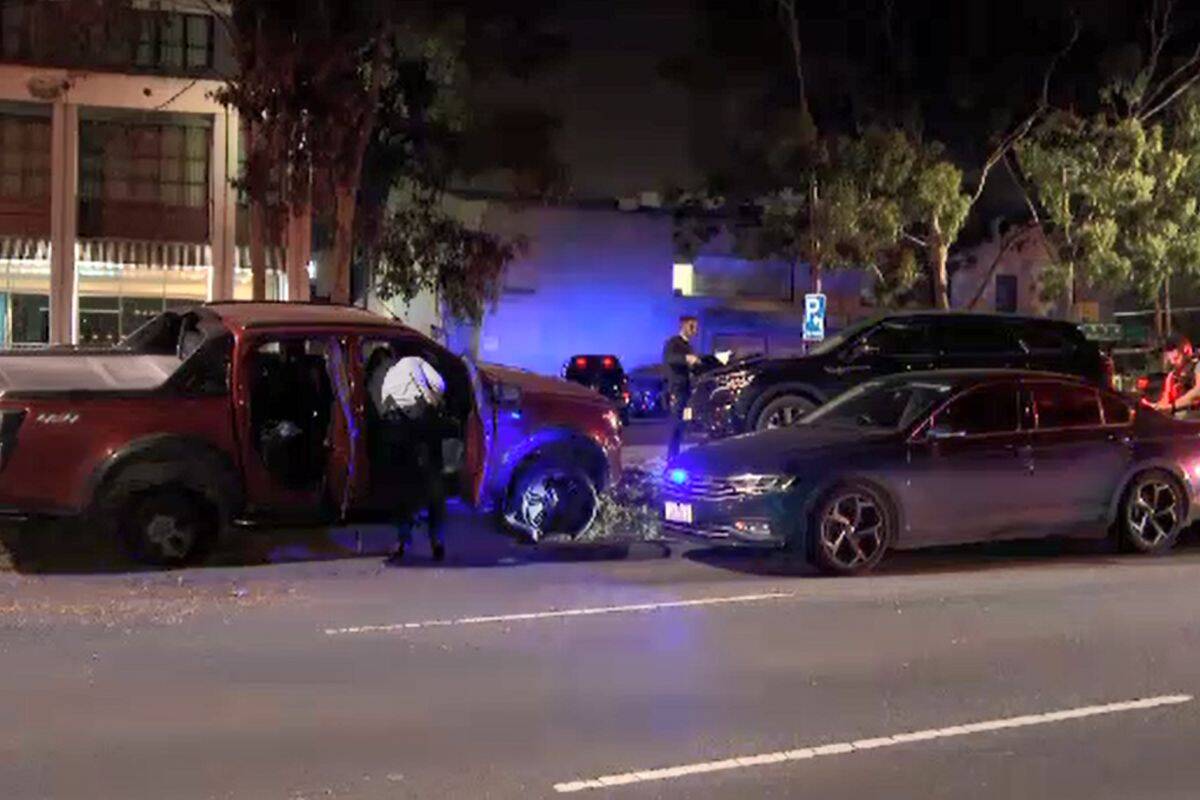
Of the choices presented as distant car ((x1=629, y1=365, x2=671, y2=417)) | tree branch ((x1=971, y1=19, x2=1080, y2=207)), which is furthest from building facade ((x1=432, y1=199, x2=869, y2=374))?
tree branch ((x1=971, y1=19, x2=1080, y2=207))

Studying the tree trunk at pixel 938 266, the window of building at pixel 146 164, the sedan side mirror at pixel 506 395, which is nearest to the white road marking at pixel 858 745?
the sedan side mirror at pixel 506 395

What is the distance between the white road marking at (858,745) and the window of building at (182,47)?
25258 millimetres

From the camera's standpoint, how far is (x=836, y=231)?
29.0 m

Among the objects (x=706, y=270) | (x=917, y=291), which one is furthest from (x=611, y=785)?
(x=706, y=270)

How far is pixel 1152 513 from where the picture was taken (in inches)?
488

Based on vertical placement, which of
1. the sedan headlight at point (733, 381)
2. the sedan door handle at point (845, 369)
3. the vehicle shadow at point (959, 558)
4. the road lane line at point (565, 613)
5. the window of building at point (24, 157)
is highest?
the window of building at point (24, 157)

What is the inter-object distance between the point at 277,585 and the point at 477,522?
9.39 ft

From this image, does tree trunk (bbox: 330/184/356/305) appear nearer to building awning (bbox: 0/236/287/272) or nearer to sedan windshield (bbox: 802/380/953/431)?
sedan windshield (bbox: 802/380/953/431)

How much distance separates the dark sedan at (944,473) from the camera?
11.1 metres

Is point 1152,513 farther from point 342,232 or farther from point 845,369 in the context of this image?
point 342,232

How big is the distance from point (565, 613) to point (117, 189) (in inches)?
924

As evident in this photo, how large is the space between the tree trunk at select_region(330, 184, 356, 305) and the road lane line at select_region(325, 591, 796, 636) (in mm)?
10437

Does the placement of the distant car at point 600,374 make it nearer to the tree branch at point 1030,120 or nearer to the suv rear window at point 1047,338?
the tree branch at point 1030,120

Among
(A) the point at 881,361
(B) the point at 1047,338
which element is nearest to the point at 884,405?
(A) the point at 881,361
